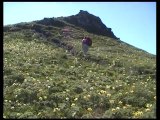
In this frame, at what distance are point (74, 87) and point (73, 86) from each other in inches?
10.8

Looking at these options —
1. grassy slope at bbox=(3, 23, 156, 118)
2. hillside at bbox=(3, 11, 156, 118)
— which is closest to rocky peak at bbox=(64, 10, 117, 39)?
hillside at bbox=(3, 11, 156, 118)

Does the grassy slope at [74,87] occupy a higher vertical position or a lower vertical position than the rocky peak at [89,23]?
lower

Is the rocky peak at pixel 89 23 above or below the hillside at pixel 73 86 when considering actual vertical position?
above

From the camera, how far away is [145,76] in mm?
24562

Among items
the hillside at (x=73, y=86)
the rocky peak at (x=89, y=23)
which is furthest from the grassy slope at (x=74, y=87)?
the rocky peak at (x=89, y=23)

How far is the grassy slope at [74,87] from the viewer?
1469 centimetres

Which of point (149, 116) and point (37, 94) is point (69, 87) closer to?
point (37, 94)

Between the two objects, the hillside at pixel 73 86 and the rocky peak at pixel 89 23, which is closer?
the hillside at pixel 73 86

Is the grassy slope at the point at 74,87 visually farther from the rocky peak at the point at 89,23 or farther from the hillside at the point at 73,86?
the rocky peak at the point at 89,23

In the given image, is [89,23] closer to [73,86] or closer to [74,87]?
[73,86]

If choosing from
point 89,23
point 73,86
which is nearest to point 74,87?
point 73,86

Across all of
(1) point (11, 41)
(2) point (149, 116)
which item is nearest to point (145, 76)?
(2) point (149, 116)

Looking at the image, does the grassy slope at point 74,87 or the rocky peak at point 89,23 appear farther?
the rocky peak at point 89,23

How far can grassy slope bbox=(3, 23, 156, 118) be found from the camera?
14.7 metres
